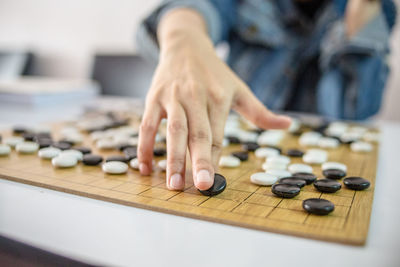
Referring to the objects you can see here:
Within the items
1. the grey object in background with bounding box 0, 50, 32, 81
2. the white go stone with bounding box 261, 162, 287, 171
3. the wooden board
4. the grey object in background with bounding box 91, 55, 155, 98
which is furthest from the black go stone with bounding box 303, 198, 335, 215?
the grey object in background with bounding box 0, 50, 32, 81

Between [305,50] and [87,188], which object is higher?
[305,50]

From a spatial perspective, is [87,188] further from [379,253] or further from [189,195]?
[379,253]

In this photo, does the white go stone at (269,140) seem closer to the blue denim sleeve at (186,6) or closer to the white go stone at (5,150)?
the blue denim sleeve at (186,6)

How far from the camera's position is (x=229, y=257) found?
443mm

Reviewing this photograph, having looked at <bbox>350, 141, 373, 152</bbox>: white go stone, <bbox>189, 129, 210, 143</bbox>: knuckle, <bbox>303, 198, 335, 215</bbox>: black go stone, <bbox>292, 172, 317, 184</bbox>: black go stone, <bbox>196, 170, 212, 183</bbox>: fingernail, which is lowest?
<bbox>350, 141, 373, 152</bbox>: white go stone

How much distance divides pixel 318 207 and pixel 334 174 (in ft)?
0.73

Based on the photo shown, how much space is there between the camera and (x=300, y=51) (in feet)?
5.98

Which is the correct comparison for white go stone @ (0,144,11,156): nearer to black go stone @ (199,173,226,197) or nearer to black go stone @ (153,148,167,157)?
black go stone @ (153,148,167,157)

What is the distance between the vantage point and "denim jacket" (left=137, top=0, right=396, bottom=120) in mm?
1493

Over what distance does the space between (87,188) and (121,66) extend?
241 centimetres

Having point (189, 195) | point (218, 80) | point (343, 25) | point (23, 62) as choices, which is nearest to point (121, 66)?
point (23, 62)

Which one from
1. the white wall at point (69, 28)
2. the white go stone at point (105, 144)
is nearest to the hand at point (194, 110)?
the white go stone at point (105, 144)

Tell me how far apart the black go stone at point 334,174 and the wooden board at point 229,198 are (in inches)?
1.8

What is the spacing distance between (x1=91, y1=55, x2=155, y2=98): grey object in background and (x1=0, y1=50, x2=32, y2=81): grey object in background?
1180mm
